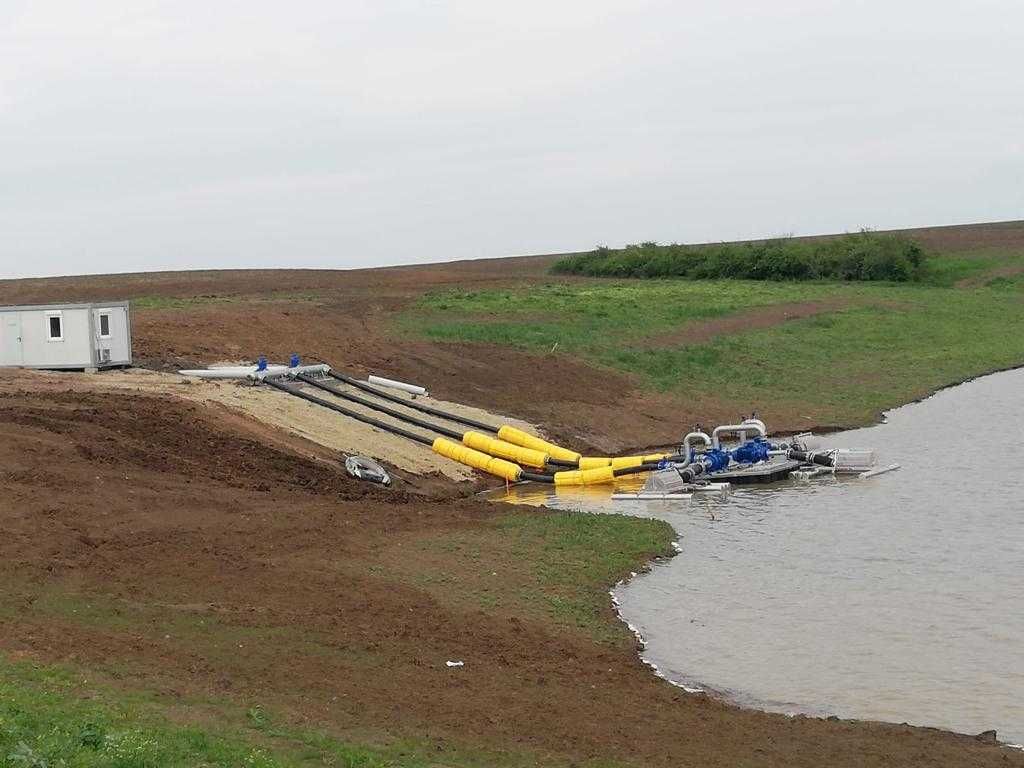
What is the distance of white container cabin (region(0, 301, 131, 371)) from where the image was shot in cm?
3653

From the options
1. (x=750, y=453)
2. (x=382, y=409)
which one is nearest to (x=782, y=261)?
(x=382, y=409)

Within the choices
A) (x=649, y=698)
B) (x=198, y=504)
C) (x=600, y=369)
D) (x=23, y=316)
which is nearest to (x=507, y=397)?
(x=600, y=369)

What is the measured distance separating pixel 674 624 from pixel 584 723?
620 cm

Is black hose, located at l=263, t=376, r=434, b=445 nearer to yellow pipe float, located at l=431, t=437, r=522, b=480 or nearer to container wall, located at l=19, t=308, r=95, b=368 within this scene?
yellow pipe float, located at l=431, t=437, r=522, b=480

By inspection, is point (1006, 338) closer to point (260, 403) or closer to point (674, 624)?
point (260, 403)

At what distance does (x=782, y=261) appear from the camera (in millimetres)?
92688

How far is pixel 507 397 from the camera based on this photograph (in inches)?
1757

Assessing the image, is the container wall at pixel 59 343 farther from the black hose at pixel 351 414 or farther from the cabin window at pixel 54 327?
the black hose at pixel 351 414

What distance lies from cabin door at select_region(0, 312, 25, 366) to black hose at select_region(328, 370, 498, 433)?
8940mm

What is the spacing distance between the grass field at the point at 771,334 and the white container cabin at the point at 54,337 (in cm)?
1806

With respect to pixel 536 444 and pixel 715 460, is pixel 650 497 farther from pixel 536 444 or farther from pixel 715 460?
pixel 536 444

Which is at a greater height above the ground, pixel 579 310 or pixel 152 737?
pixel 579 310

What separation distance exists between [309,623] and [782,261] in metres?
78.0

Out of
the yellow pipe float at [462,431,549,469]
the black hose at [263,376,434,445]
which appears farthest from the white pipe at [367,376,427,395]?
the yellow pipe float at [462,431,549,469]
